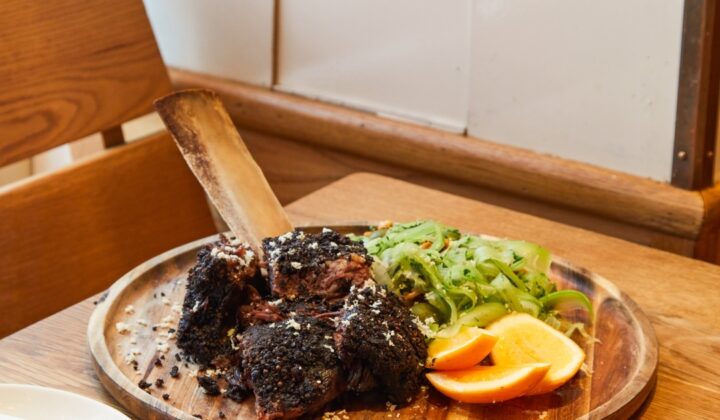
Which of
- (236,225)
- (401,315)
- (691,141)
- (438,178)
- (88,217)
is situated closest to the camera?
(401,315)

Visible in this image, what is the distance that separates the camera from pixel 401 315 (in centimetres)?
120

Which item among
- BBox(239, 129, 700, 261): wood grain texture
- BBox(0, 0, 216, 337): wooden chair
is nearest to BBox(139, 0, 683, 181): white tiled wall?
BBox(239, 129, 700, 261): wood grain texture

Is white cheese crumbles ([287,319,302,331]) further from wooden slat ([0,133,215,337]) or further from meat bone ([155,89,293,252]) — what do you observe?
wooden slat ([0,133,215,337])

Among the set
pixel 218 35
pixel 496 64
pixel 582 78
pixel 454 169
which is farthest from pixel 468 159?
pixel 218 35

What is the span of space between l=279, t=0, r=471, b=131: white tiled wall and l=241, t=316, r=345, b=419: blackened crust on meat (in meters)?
1.11

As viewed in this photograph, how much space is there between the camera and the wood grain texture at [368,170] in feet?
6.33

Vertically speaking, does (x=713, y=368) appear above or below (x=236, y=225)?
below

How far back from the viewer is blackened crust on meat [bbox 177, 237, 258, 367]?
4.03 ft

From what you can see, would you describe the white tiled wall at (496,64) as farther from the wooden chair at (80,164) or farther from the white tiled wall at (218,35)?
the wooden chair at (80,164)

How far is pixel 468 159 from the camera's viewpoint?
6.95 feet

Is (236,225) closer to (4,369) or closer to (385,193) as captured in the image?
(4,369)

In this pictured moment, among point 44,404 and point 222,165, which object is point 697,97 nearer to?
point 222,165

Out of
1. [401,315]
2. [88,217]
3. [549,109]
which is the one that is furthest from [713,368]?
[88,217]

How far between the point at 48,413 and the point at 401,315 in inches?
16.8
